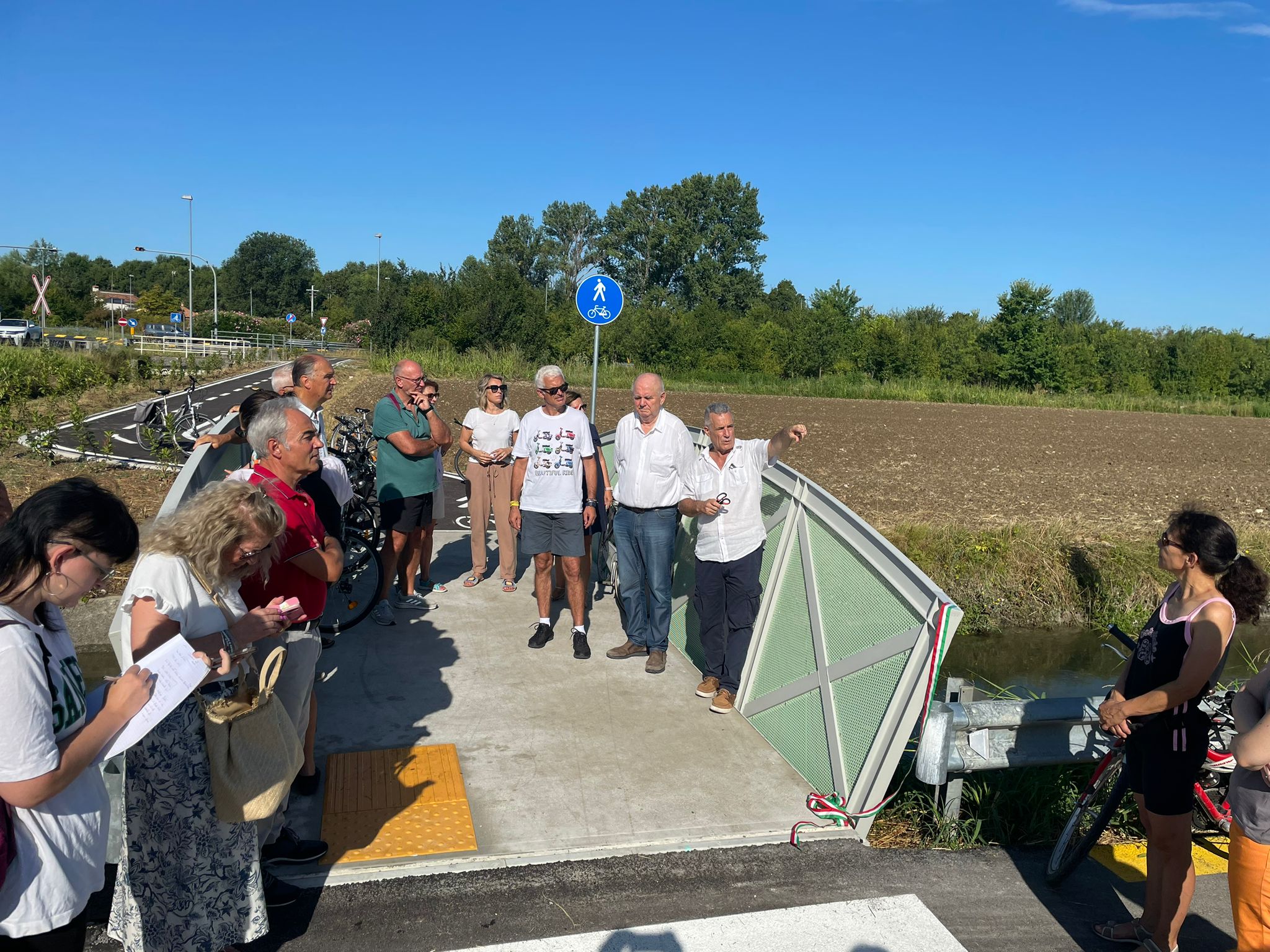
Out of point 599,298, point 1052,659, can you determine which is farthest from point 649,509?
point 1052,659

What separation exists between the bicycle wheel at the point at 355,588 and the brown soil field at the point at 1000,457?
25.0 ft

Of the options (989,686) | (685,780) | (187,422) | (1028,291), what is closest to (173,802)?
(685,780)

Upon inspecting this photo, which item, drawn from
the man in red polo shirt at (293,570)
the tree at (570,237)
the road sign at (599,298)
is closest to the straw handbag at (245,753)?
the man in red polo shirt at (293,570)

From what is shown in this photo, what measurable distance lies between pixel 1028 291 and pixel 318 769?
205 ft

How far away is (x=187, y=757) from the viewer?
3.03 m

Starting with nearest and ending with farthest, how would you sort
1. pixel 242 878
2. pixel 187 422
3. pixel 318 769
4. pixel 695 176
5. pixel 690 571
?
pixel 242 878 → pixel 318 769 → pixel 690 571 → pixel 187 422 → pixel 695 176

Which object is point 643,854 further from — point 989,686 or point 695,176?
point 695,176

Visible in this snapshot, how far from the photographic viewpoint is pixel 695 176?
9338 centimetres

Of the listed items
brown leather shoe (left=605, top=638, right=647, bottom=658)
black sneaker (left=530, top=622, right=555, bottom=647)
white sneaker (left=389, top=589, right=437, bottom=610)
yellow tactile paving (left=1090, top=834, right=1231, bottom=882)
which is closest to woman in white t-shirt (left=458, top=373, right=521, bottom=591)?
white sneaker (left=389, top=589, right=437, bottom=610)

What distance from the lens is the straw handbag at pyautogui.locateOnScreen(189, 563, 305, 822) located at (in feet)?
9.98

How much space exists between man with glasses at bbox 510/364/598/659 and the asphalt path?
2340mm

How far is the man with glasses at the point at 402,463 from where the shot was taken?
6.89 meters

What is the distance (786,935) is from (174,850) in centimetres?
213

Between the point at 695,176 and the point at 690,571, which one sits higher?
the point at 695,176
